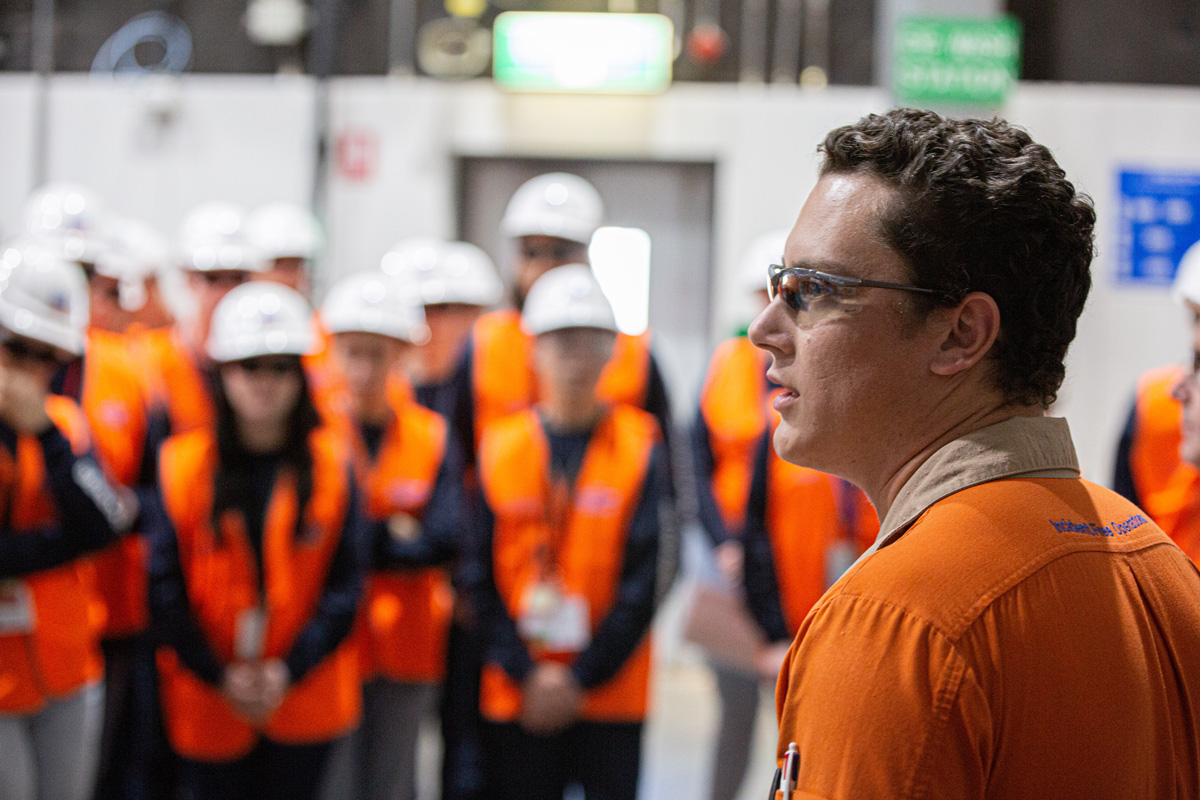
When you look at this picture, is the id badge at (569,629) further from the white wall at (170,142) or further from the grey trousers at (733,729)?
the white wall at (170,142)

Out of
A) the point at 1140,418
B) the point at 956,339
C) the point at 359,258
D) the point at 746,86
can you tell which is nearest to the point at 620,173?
the point at 746,86

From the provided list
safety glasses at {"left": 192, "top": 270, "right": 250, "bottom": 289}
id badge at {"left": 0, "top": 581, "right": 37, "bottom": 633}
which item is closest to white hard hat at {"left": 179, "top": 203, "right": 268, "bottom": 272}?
safety glasses at {"left": 192, "top": 270, "right": 250, "bottom": 289}

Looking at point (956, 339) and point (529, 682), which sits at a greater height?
point (956, 339)

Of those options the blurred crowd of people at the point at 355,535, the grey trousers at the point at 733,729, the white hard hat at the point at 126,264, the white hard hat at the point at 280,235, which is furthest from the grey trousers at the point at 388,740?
the white hard hat at the point at 280,235

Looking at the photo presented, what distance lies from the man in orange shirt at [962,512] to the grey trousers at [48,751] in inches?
97.4

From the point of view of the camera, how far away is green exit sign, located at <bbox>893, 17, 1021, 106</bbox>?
5273 mm

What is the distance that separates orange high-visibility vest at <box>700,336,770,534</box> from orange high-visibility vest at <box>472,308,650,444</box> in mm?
302

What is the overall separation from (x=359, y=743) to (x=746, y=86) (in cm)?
473

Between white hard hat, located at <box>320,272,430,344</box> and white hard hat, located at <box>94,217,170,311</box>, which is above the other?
white hard hat, located at <box>94,217,170,311</box>

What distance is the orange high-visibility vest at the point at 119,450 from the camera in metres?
3.53

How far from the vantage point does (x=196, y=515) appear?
3.16m

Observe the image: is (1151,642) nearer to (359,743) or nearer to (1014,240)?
(1014,240)

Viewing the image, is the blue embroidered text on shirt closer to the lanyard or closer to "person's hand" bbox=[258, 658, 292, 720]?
the lanyard

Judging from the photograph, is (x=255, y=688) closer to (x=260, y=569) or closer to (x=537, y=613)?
(x=260, y=569)
